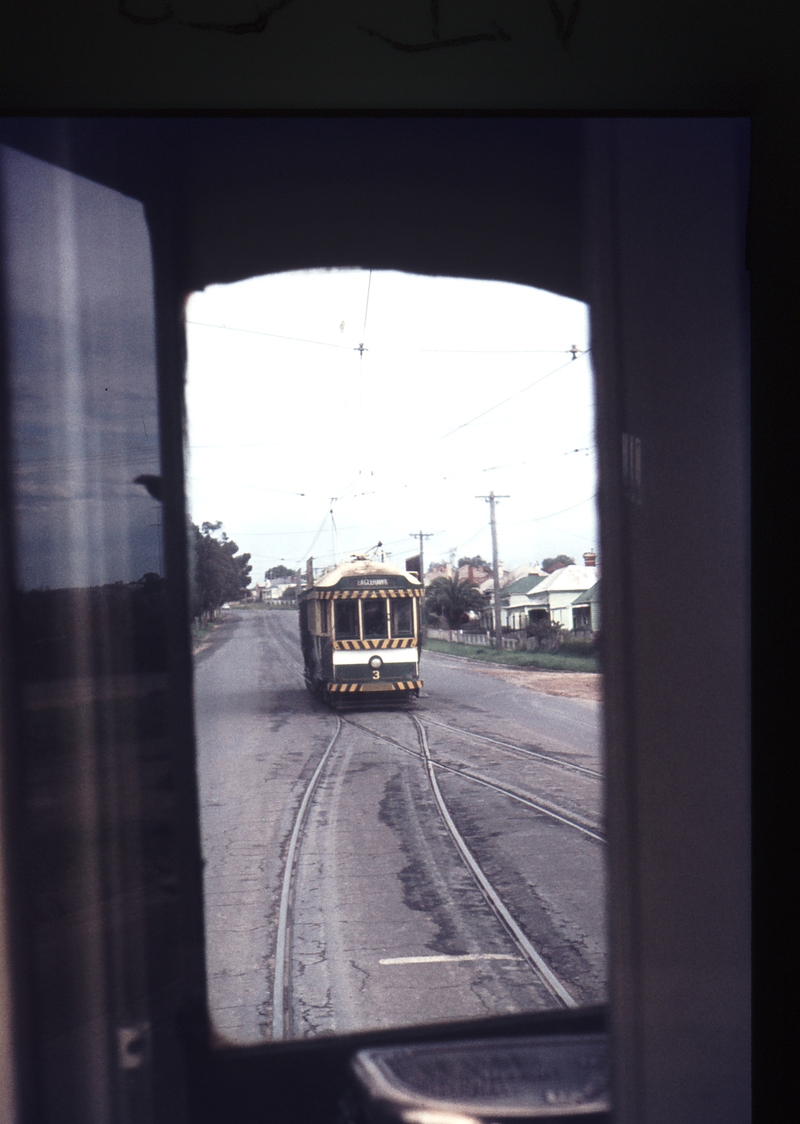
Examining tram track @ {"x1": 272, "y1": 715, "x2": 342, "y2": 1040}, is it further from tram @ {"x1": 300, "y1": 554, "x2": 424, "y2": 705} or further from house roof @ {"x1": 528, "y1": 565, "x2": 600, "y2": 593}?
house roof @ {"x1": 528, "y1": 565, "x2": 600, "y2": 593}

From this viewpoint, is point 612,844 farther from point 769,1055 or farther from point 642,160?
point 642,160

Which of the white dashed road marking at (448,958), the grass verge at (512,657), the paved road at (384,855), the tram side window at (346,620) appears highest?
the tram side window at (346,620)

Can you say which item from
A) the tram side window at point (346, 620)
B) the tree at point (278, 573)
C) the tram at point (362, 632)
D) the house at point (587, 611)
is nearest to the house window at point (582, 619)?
the house at point (587, 611)

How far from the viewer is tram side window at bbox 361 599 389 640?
5.07 ft

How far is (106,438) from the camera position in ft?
4.17

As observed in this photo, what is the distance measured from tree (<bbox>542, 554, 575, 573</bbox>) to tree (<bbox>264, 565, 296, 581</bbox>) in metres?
0.56

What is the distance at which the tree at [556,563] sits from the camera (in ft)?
4.67

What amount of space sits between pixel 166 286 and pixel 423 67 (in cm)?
60

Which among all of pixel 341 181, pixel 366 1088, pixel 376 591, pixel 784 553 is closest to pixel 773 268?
pixel 784 553

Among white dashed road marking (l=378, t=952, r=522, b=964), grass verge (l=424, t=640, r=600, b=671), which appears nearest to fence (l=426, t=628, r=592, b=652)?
grass verge (l=424, t=640, r=600, b=671)

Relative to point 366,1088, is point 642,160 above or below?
above

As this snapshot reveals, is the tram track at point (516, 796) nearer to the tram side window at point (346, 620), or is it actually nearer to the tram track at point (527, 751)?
the tram track at point (527, 751)

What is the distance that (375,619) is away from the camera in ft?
5.13

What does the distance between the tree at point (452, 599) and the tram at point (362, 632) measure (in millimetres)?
35
